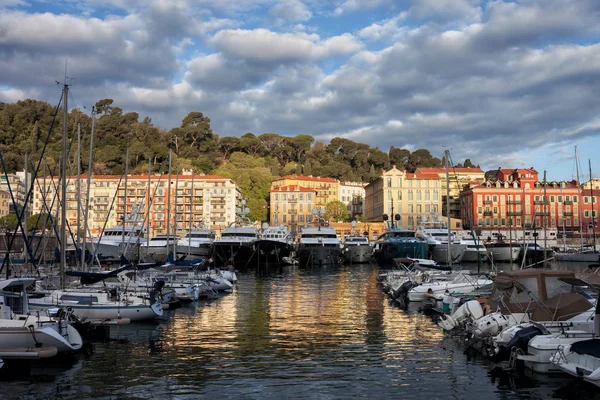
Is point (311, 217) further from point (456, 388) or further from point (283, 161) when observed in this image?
point (456, 388)

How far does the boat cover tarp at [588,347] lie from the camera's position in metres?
15.7

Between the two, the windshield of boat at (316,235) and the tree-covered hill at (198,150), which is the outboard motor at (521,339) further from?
the tree-covered hill at (198,150)

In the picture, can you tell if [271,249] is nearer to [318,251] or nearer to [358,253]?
[318,251]

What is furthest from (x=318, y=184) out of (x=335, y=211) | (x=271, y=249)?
(x=271, y=249)

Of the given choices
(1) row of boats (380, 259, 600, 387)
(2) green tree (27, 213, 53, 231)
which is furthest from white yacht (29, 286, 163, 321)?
(2) green tree (27, 213, 53, 231)

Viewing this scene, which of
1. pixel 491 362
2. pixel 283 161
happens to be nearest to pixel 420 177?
pixel 283 161

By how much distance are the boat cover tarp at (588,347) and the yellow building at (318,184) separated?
414 ft

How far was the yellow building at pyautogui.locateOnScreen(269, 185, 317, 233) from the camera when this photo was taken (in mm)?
137125

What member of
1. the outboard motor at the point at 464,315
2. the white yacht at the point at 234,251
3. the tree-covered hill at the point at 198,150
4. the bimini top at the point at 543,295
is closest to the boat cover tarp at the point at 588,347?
the bimini top at the point at 543,295

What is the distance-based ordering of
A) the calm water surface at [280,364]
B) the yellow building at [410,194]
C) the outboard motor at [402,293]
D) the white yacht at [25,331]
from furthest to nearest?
1. the yellow building at [410,194]
2. the outboard motor at [402,293]
3. the white yacht at [25,331]
4. the calm water surface at [280,364]

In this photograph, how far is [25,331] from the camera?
18.2 meters

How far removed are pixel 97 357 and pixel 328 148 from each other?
16289cm

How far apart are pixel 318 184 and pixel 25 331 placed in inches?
5193

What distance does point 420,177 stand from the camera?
12381 cm
